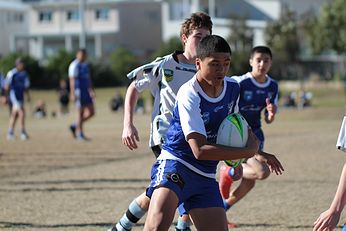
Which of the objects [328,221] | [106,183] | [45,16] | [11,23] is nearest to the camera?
[328,221]

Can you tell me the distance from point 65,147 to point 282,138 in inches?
231

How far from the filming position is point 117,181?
1191 cm

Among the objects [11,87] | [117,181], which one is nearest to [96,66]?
[11,87]

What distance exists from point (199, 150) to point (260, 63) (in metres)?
3.75

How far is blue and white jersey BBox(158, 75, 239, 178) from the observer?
5387 mm

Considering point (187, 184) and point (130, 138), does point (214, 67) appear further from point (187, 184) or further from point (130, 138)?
point (130, 138)

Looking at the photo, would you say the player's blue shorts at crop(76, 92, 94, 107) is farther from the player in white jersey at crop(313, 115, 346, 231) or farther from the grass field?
the player in white jersey at crop(313, 115, 346, 231)

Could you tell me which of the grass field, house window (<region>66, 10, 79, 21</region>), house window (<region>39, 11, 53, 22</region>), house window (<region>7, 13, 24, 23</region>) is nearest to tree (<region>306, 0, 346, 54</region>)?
the grass field

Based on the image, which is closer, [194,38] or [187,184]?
[187,184]

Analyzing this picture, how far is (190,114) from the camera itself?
538 cm

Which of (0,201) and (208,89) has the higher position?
(208,89)

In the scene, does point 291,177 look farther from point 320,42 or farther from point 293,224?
point 320,42

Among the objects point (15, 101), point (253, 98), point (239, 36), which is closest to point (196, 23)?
point (253, 98)

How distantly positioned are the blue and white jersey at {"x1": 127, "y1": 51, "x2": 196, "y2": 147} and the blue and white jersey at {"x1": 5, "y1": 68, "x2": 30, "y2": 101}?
1368 cm
